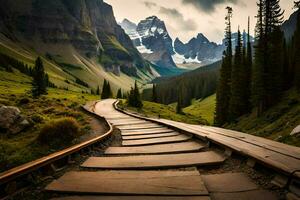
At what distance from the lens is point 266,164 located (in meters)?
4.27

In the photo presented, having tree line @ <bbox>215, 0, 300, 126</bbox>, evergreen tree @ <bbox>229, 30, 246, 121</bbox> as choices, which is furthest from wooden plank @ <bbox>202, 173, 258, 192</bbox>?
evergreen tree @ <bbox>229, 30, 246, 121</bbox>

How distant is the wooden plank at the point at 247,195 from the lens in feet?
11.5

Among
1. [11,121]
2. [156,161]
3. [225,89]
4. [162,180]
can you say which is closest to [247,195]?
[162,180]

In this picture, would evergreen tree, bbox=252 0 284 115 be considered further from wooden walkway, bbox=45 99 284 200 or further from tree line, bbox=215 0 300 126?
wooden walkway, bbox=45 99 284 200

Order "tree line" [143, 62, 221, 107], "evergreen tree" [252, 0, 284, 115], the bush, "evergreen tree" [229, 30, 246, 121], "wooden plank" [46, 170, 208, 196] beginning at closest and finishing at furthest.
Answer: "wooden plank" [46, 170, 208, 196] → the bush → "evergreen tree" [252, 0, 284, 115] → "evergreen tree" [229, 30, 246, 121] → "tree line" [143, 62, 221, 107]

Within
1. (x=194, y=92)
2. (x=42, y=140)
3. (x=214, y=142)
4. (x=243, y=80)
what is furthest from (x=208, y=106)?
(x=214, y=142)

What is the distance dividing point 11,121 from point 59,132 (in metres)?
7.52

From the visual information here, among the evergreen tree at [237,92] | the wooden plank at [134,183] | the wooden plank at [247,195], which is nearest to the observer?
the wooden plank at [247,195]

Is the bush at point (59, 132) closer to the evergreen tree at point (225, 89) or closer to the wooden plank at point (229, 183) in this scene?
the wooden plank at point (229, 183)

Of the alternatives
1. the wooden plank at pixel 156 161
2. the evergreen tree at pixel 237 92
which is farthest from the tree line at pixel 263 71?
the wooden plank at pixel 156 161

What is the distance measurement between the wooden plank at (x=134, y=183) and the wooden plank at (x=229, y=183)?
0.18 meters

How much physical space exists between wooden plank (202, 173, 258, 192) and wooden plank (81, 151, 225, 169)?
820 millimetres

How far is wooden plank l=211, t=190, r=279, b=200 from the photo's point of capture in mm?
3506

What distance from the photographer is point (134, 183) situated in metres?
4.17
